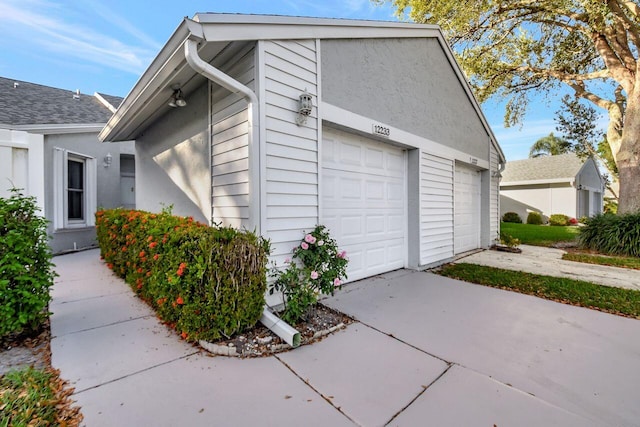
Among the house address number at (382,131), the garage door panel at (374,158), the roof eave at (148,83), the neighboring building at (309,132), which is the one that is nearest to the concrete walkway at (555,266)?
the neighboring building at (309,132)

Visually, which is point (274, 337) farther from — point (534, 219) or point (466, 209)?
point (534, 219)

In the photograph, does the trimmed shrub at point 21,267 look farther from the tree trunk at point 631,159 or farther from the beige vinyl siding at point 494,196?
the tree trunk at point 631,159

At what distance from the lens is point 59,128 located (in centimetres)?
657

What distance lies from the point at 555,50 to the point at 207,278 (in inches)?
546

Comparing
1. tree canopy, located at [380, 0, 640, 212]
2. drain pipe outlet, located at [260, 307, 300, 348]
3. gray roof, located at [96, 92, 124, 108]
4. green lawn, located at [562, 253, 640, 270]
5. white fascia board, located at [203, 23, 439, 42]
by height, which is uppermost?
tree canopy, located at [380, 0, 640, 212]

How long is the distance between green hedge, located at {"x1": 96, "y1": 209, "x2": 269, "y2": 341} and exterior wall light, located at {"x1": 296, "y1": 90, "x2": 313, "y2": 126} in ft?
5.53

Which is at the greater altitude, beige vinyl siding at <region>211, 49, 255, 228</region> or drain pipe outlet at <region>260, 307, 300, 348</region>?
beige vinyl siding at <region>211, 49, 255, 228</region>

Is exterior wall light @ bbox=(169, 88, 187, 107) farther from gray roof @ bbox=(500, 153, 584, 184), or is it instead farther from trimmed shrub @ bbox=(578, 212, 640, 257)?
gray roof @ bbox=(500, 153, 584, 184)

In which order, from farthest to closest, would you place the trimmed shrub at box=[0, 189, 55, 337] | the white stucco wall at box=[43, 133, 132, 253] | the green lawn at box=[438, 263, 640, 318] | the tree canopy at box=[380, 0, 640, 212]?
the tree canopy at box=[380, 0, 640, 212] < the white stucco wall at box=[43, 133, 132, 253] < the green lawn at box=[438, 263, 640, 318] < the trimmed shrub at box=[0, 189, 55, 337]

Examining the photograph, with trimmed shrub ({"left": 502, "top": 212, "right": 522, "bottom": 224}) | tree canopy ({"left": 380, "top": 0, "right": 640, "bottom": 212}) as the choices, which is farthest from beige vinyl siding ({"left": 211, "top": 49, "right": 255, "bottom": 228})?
trimmed shrub ({"left": 502, "top": 212, "right": 522, "bottom": 224})

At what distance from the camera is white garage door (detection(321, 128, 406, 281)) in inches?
171

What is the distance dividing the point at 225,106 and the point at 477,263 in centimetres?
628

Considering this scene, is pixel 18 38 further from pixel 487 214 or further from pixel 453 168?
pixel 487 214

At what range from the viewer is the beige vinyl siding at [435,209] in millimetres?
5859
